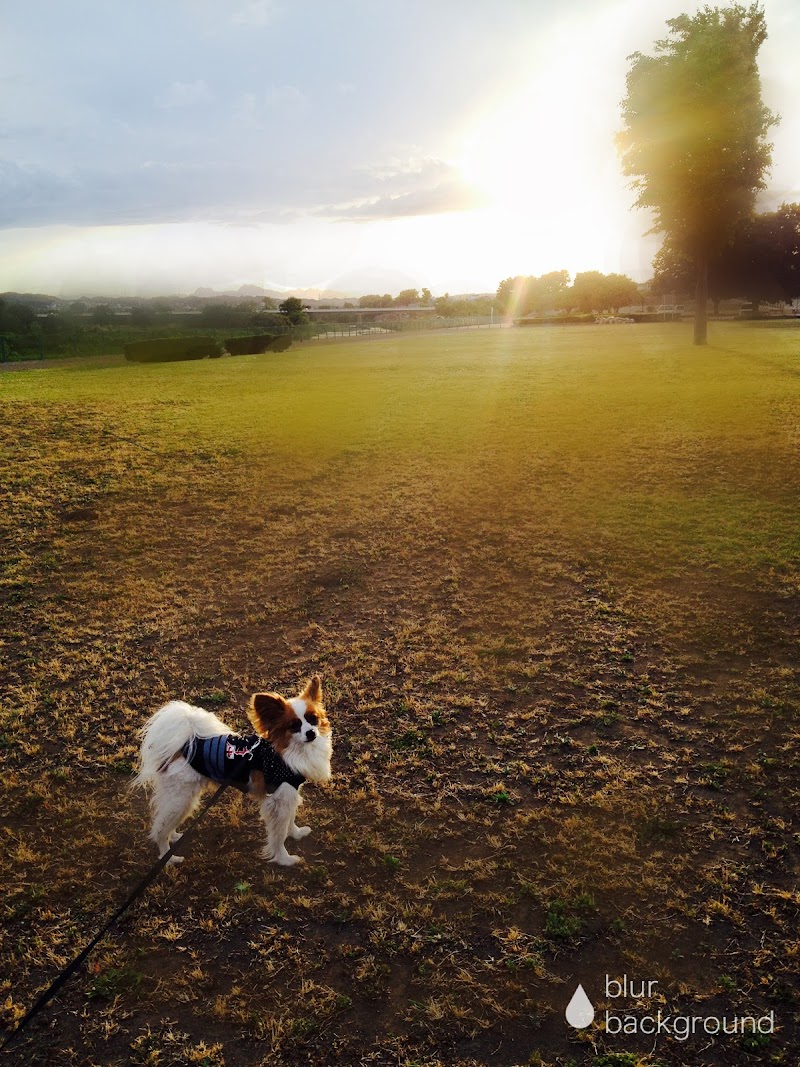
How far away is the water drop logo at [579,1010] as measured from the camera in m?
3.69

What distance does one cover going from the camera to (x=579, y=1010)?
375 cm

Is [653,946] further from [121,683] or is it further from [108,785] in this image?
[121,683]

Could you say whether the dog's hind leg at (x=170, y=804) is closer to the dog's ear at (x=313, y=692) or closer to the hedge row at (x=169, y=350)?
the dog's ear at (x=313, y=692)

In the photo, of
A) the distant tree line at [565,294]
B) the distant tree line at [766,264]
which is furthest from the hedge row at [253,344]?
the distant tree line at [565,294]

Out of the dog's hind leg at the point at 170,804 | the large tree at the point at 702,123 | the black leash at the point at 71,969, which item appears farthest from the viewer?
the large tree at the point at 702,123

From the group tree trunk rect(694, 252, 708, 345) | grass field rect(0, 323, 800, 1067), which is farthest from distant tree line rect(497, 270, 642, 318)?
grass field rect(0, 323, 800, 1067)

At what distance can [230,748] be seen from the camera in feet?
15.0

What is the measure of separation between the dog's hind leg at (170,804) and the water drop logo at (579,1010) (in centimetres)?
276

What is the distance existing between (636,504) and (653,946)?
9490 mm

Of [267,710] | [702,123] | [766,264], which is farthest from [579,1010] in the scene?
[766,264]

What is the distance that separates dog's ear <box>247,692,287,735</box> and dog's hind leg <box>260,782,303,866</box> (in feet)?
1.48

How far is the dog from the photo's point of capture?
14.9 ft

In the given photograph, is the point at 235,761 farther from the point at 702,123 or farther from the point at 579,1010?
the point at 702,123

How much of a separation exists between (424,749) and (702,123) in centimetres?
3585
